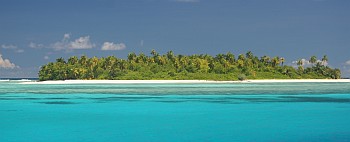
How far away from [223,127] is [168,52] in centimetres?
10520

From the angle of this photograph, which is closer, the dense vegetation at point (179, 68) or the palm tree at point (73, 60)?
the dense vegetation at point (179, 68)

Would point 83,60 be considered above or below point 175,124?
above

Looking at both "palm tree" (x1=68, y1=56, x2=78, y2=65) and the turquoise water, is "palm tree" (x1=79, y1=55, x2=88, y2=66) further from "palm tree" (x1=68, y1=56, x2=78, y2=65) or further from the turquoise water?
the turquoise water

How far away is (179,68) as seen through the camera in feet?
391

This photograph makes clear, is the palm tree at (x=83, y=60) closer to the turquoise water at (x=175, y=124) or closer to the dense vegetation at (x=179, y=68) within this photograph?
the dense vegetation at (x=179, y=68)

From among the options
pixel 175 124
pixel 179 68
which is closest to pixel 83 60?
pixel 179 68

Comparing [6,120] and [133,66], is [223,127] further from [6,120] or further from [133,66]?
[133,66]

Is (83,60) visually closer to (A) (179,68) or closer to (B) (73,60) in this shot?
(B) (73,60)

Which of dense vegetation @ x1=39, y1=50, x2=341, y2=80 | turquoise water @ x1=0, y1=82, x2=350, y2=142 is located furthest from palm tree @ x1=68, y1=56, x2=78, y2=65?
turquoise water @ x1=0, y1=82, x2=350, y2=142

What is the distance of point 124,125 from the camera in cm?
2131

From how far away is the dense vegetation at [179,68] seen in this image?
378 feet

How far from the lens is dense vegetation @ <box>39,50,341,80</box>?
115 m

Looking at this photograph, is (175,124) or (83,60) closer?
(175,124)

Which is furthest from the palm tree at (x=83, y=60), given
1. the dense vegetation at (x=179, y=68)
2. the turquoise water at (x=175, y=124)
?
the turquoise water at (x=175, y=124)
